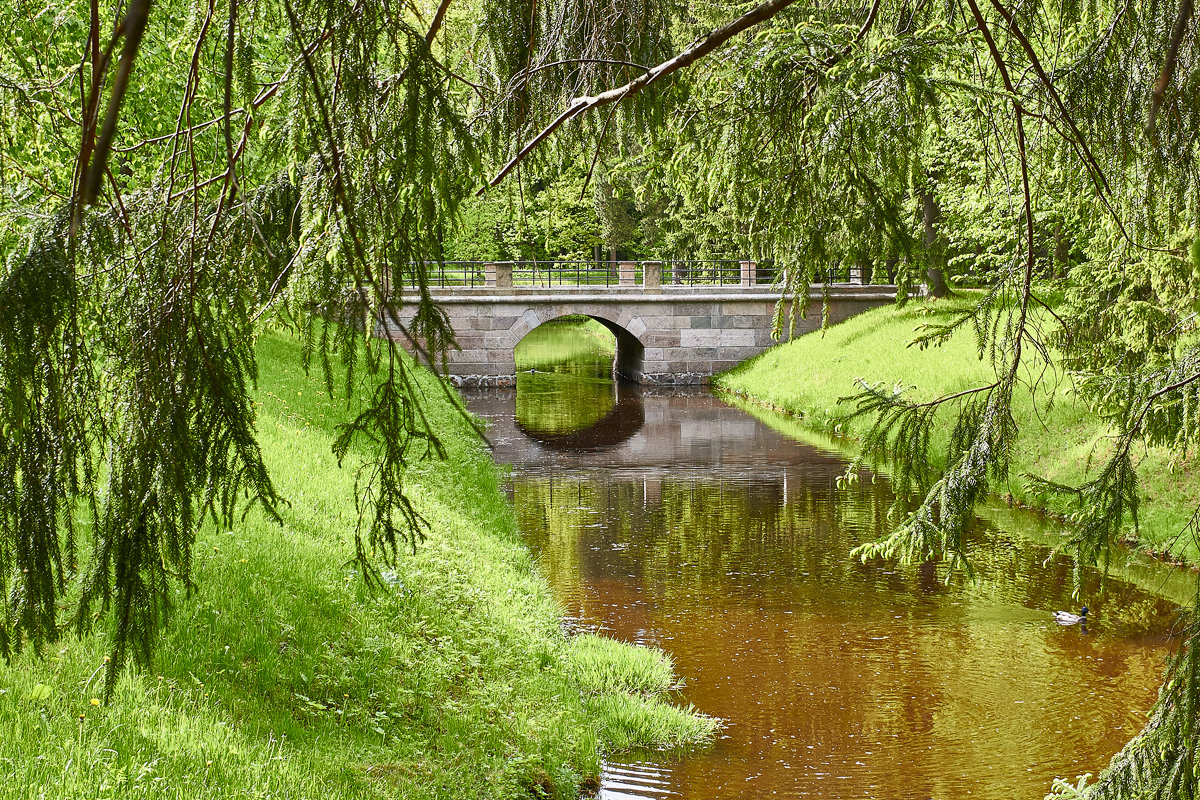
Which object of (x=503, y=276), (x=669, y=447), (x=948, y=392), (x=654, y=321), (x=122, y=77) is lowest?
(x=669, y=447)

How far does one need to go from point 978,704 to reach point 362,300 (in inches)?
266

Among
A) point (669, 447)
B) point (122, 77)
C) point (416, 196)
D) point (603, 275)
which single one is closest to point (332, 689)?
point (416, 196)

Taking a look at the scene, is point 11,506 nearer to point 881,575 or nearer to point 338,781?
point 338,781

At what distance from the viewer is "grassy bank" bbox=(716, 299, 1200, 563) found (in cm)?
1108

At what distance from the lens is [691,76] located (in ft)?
14.2

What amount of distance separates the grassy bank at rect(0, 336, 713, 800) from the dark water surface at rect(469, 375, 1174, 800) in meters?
0.63

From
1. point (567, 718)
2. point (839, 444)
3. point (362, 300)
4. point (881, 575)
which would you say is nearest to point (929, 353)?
point (839, 444)

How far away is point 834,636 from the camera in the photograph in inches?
356

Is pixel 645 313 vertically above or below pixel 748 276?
below

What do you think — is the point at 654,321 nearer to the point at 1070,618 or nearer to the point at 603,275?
the point at 603,275

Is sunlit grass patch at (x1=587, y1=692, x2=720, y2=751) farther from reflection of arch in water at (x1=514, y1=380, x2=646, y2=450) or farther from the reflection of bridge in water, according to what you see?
reflection of arch in water at (x1=514, y1=380, x2=646, y2=450)

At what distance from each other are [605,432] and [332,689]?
1507 centimetres

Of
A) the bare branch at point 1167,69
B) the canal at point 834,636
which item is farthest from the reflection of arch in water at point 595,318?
the bare branch at point 1167,69

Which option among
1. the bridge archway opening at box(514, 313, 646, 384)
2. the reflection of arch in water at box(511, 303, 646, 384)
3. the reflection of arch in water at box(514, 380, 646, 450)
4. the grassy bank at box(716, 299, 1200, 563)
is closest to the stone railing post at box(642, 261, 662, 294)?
the reflection of arch in water at box(511, 303, 646, 384)
